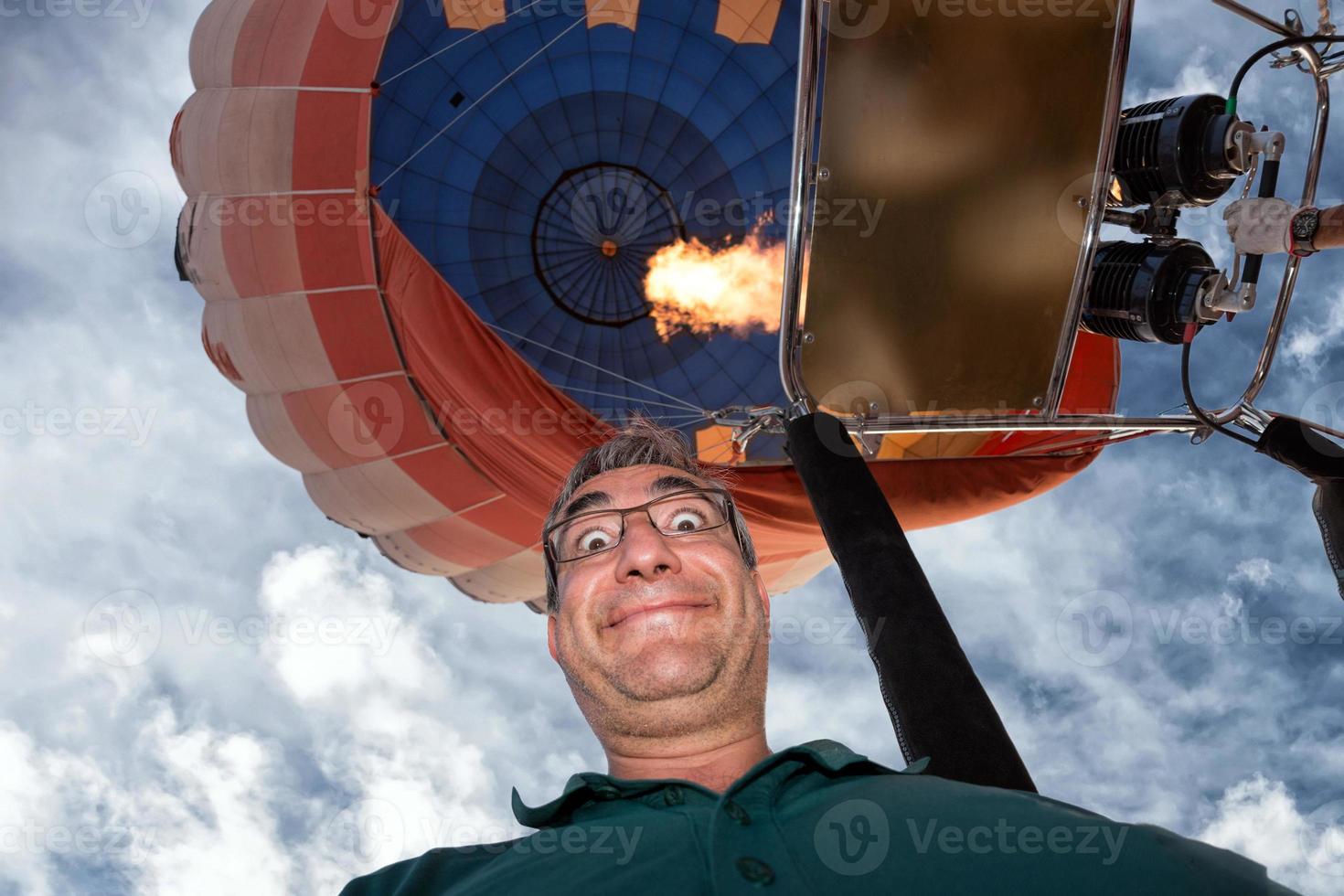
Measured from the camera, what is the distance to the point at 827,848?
1755 millimetres

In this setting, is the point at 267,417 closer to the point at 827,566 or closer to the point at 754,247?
the point at 754,247

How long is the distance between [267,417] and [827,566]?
6.13m

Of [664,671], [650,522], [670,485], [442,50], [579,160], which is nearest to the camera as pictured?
[664,671]

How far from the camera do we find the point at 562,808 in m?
2.07

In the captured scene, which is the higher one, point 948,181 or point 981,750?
point 948,181

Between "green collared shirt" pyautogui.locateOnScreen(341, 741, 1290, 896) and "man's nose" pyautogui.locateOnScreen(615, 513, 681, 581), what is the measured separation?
53cm

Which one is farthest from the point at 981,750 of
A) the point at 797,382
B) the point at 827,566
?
the point at 827,566

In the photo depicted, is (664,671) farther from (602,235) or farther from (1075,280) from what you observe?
(602,235)

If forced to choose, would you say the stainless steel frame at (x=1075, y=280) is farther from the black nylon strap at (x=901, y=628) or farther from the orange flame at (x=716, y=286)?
the orange flame at (x=716, y=286)

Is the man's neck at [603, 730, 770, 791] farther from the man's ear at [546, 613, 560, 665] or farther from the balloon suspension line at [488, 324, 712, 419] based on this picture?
the balloon suspension line at [488, 324, 712, 419]

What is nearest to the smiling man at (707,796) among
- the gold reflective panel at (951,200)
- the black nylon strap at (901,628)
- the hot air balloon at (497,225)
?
the black nylon strap at (901,628)

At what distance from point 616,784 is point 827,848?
0.46 m

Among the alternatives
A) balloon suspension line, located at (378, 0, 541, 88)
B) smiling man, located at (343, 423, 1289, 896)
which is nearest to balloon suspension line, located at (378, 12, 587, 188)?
balloon suspension line, located at (378, 0, 541, 88)

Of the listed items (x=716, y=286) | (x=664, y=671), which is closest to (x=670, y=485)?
(x=664, y=671)
